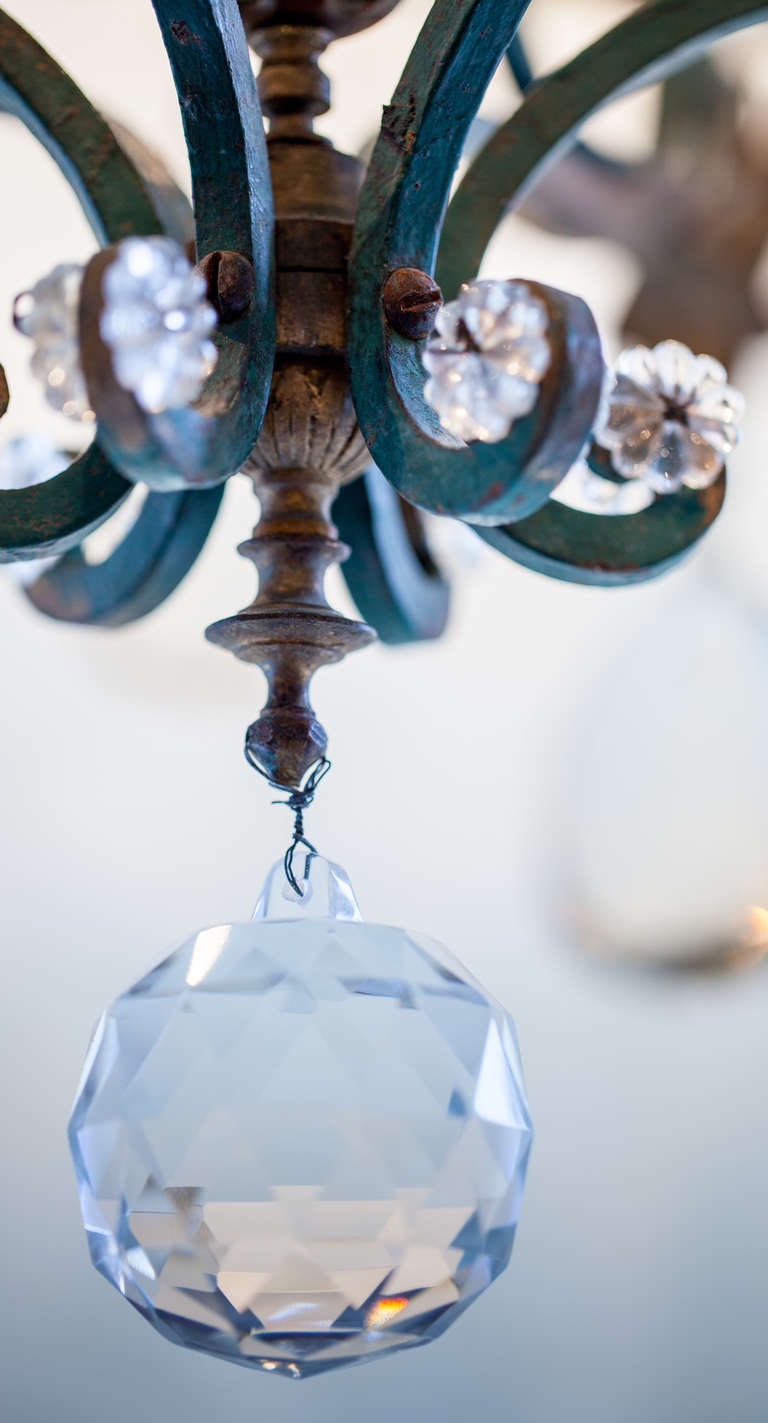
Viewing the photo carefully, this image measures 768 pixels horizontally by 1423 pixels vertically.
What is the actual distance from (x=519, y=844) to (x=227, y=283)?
1.81 feet

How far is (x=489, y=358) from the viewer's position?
28 cm

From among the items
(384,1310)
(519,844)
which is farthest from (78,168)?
(519,844)

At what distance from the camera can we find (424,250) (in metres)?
0.36

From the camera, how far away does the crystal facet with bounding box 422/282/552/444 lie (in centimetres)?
27

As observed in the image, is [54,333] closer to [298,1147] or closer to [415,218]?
[415,218]

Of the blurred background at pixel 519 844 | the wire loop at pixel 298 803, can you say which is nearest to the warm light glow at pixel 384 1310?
the wire loop at pixel 298 803

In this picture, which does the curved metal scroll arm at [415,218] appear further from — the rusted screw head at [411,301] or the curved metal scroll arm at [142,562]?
the curved metal scroll arm at [142,562]

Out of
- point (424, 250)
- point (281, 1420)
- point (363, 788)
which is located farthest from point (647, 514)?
point (281, 1420)

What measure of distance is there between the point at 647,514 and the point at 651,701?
1.55 ft

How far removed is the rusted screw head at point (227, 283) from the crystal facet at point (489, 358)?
72mm

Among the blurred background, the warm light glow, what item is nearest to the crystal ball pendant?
the warm light glow

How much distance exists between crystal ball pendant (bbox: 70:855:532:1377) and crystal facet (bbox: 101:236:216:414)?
0.13 meters

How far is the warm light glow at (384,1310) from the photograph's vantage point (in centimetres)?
30

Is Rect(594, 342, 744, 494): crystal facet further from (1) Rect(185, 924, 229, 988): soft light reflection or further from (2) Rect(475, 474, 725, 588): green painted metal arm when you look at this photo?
(1) Rect(185, 924, 229, 988): soft light reflection
